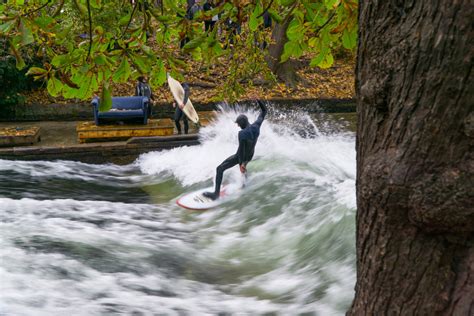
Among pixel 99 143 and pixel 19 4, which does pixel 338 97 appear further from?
pixel 19 4

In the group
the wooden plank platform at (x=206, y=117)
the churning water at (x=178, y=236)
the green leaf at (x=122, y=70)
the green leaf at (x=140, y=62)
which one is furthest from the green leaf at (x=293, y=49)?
the wooden plank platform at (x=206, y=117)

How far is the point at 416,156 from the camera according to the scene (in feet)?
6.58

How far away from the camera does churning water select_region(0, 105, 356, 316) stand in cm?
637

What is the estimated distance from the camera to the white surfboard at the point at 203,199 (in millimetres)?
10498

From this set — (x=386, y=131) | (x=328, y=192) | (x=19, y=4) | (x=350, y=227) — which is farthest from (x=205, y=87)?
(x=386, y=131)

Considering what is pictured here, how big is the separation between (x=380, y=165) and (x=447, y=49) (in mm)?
457

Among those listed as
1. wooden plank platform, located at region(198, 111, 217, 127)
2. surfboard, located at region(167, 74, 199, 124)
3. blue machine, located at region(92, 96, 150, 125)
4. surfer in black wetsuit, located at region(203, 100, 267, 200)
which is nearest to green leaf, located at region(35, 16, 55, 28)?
surfer in black wetsuit, located at region(203, 100, 267, 200)

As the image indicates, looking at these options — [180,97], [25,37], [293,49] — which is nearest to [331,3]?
[293,49]

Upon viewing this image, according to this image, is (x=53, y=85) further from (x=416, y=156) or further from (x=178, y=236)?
(x=178, y=236)

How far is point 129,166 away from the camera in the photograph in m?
13.6

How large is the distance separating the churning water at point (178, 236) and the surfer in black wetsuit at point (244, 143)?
477 millimetres

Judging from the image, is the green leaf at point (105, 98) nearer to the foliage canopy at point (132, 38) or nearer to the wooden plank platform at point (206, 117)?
the foliage canopy at point (132, 38)

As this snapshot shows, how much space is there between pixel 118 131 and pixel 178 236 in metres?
5.83

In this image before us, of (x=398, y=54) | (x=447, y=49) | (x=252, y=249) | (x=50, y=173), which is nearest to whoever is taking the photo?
(x=447, y=49)
